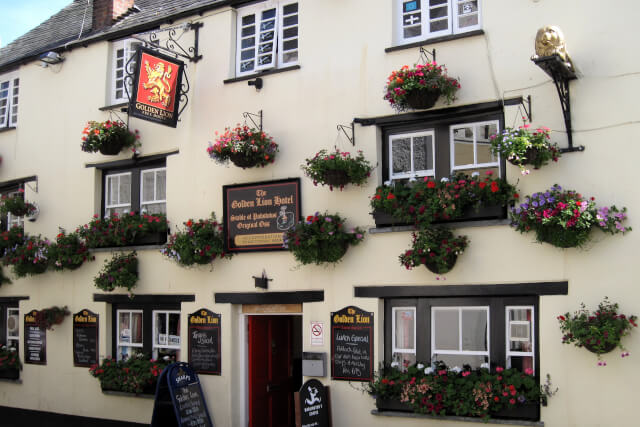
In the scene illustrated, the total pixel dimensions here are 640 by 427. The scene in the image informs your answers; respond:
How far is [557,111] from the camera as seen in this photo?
8.71 metres

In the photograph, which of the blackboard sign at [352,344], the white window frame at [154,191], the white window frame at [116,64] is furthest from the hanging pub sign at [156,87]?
the blackboard sign at [352,344]

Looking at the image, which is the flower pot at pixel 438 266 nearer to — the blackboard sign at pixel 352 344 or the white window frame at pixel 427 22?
the blackboard sign at pixel 352 344

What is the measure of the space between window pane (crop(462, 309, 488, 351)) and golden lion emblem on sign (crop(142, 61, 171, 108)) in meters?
5.93

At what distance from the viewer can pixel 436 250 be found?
29.4 feet

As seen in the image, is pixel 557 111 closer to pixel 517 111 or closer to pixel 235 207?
pixel 517 111

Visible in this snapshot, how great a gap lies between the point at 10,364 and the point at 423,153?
9.50 metres

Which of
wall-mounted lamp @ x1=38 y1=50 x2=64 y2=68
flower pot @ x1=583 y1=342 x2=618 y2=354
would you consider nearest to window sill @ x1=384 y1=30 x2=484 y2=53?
flower pot @ x1=583 y1=342 x2=618 y2=354

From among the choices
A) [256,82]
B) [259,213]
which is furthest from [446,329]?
[256,82]

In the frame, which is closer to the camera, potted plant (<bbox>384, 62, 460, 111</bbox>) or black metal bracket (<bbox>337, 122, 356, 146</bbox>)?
potted plant (<bbox>384, 62, 460, 111</bbox>)

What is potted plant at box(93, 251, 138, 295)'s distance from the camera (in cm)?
1187

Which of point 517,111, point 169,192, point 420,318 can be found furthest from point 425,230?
point 169,192

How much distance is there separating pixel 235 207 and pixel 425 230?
3430 mm

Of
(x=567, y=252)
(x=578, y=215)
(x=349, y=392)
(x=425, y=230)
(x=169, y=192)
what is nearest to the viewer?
(x=578, y=215)

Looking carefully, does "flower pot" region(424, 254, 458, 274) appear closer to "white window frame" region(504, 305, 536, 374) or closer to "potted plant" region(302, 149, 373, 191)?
"white window frame" region(504, 305, 536, 374)
